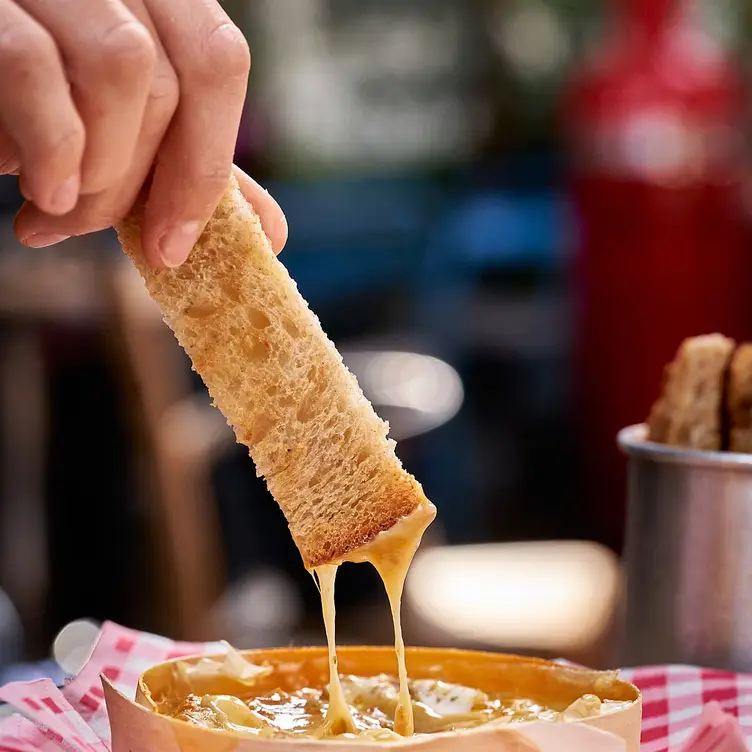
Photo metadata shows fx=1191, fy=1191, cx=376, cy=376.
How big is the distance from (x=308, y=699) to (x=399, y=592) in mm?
155

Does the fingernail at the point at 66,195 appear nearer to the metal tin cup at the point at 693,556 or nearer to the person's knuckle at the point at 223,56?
the person's knuckle at the point at 223,56

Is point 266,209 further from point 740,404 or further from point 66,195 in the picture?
point 740,404

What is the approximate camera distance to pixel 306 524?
884 mm

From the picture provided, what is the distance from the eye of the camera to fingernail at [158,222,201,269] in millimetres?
840

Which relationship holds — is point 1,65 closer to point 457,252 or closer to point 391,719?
point 391,719

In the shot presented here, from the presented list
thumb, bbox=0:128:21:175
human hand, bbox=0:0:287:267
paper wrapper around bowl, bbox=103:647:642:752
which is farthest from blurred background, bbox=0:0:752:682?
human hand, bbox=0:0:287:267

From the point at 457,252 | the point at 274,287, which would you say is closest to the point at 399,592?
the point at 274,287

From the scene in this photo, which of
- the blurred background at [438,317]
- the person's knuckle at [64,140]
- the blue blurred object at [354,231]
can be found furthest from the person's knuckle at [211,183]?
the blue blurred object at [354,231]

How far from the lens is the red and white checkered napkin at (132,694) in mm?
907

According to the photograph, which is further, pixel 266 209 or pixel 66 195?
pixel 266 209

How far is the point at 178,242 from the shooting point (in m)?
0.84

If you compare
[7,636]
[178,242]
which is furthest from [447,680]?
[7,636]

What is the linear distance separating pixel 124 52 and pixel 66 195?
0.32 ft

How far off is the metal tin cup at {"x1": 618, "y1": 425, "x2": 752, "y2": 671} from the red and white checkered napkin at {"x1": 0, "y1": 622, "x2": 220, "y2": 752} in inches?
17.8
